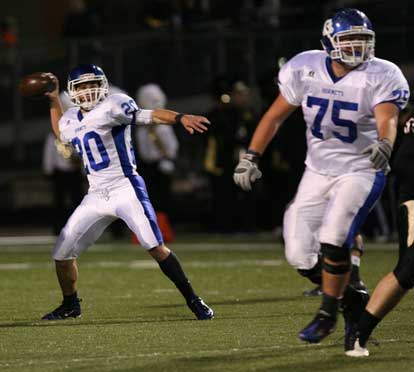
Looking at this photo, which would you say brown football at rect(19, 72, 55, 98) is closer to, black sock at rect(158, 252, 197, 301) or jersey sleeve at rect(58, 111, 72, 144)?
jersey sleeve at rect(58, 111, 72, 144)

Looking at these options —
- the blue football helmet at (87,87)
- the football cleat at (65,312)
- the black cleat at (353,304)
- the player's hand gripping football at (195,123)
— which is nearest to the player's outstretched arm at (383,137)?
the black cleat at (353,304)

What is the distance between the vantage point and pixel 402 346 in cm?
671

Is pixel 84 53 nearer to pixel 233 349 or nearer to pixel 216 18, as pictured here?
pixel 216 18

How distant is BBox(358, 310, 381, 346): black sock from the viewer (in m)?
6.32

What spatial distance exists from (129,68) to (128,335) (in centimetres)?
925

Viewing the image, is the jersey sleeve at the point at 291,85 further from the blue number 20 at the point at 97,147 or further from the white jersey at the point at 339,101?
the blue number 20 at the point at 97,147

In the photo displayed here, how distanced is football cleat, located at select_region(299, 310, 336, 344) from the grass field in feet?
0.32

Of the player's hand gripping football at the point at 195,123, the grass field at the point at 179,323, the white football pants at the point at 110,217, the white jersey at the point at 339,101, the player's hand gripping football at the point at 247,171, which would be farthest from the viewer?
the white football pants at the point at 110,217

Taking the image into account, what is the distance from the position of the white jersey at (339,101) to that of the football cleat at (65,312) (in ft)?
6.85

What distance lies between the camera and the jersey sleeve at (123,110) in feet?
25.9

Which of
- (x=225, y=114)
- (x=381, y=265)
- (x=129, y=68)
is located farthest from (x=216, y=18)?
(x=381, y=265)

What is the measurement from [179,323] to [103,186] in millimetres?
955

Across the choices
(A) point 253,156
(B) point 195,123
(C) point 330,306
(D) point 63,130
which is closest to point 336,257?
(C) point 330,306

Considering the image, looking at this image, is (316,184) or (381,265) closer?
(316,184)
